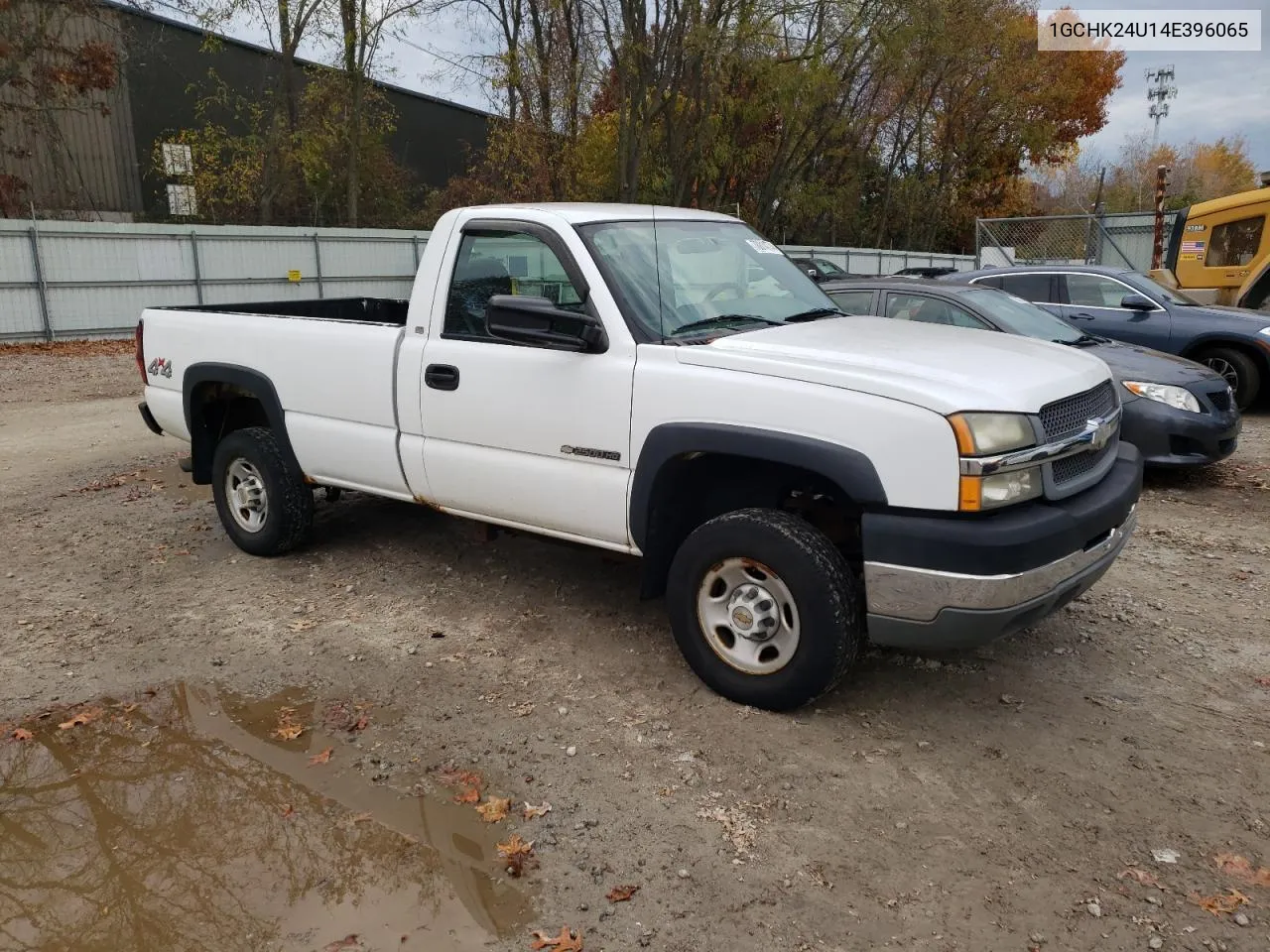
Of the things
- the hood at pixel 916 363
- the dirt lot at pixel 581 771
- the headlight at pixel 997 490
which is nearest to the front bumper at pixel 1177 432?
the dirt lot at pixel 581 771

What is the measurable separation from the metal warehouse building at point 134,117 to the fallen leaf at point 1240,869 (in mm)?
26984

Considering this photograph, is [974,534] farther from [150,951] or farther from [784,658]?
[150,951]

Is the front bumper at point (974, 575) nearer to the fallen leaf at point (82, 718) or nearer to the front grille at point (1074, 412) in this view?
the front grille at point (1074, 412)

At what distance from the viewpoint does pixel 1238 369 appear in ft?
33.0

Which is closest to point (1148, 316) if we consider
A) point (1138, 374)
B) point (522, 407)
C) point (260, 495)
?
point (1138, 374)

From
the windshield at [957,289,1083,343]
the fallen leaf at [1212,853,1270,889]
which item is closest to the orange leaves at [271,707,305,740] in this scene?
the fallen leaf at [1212,853,1270,889]

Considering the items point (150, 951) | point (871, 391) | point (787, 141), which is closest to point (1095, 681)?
point (871, 391)

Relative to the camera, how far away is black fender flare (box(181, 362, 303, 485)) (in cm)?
552

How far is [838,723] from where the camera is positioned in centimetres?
389

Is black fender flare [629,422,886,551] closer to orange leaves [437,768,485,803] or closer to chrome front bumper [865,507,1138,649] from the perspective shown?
chrome front bumper [865,507,1138,649]

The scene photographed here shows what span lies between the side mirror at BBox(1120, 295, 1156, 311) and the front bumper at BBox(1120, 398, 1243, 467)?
2.86 metres

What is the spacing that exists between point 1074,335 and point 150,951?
24.6ft

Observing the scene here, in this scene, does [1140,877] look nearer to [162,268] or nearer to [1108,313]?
[1108,313]

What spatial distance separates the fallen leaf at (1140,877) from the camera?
2939 mm
